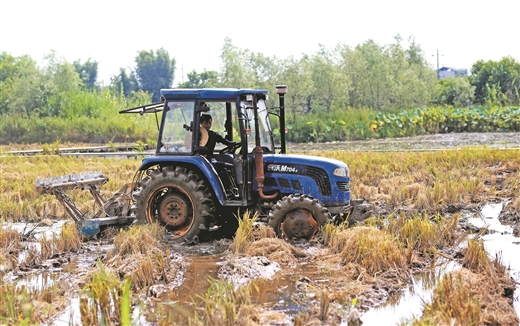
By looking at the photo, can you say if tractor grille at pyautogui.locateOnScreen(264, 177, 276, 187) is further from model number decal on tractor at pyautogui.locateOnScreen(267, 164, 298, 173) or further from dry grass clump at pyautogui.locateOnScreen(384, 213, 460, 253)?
dry grass clump at pyautogui.locateOnScreen(384, 213, 460, 253)

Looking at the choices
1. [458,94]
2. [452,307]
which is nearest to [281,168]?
[452,307]

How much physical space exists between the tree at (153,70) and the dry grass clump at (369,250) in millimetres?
81518

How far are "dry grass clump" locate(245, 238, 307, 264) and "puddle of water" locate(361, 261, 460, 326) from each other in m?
1.60

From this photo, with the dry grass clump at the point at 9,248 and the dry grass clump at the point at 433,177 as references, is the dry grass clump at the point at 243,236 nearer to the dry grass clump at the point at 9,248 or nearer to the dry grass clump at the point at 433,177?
the dry grass clump at the point at 9,248

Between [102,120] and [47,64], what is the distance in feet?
36.0

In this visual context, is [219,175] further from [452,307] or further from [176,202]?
[452,307]

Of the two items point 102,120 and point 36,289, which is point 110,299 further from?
point 102,120

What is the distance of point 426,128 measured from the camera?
34594 mm

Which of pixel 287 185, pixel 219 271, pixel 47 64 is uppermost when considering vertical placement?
pixel 47 64

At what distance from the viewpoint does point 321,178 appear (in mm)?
10047

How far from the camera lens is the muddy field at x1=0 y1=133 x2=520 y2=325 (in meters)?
6.43

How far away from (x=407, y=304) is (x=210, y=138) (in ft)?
13.8

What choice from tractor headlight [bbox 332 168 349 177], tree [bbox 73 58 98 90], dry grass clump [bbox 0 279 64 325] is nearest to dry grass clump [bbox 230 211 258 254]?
tractor headlight [bbox 332 168 349 177]

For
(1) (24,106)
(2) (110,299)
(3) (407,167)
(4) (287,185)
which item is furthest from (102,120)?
(2) (110,299)
